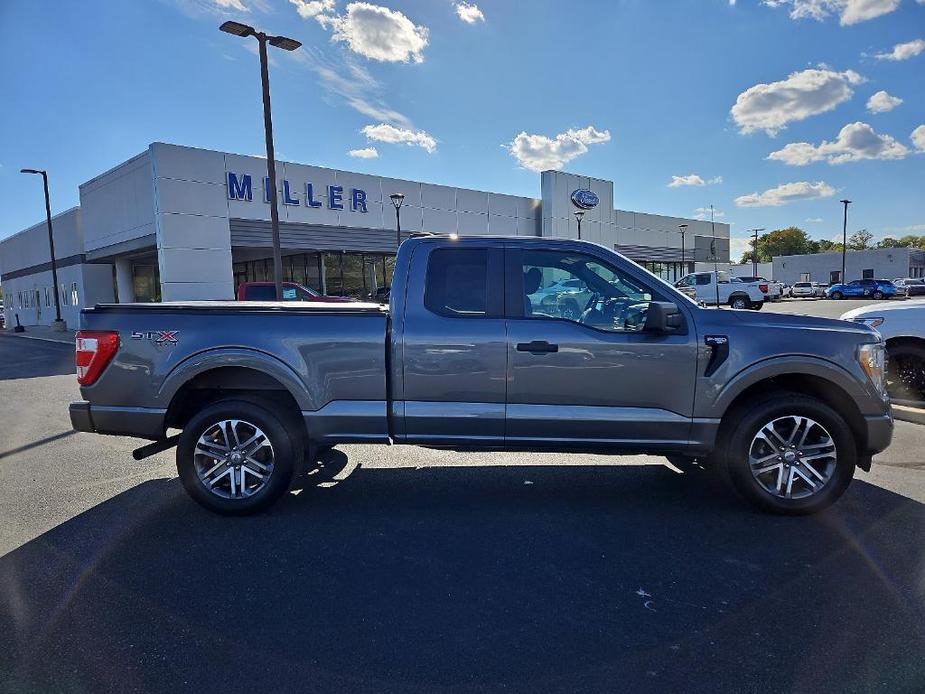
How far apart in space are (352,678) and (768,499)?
315cm

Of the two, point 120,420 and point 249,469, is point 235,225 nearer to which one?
point 120,420

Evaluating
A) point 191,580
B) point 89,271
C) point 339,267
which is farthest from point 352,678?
point 89,271

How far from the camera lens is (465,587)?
309 centimetres

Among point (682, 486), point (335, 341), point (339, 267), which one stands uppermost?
point (339, 267)

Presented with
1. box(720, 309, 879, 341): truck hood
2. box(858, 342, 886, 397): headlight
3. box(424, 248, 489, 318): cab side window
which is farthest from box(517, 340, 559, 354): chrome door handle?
box(858, 342, 886, 397): headlight

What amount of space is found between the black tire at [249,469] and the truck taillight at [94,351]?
79 cm

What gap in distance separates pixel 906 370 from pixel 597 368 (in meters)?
5.89

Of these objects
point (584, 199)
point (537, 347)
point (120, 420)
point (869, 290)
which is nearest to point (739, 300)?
point (584, 199)

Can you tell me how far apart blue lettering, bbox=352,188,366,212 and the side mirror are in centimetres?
2419

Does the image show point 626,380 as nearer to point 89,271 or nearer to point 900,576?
point 900,576

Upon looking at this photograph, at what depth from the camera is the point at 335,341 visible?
398cm

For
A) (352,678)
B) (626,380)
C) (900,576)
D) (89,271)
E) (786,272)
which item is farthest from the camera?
(786,272)

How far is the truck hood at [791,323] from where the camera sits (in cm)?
392

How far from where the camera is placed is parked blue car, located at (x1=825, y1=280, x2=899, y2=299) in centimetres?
4575
